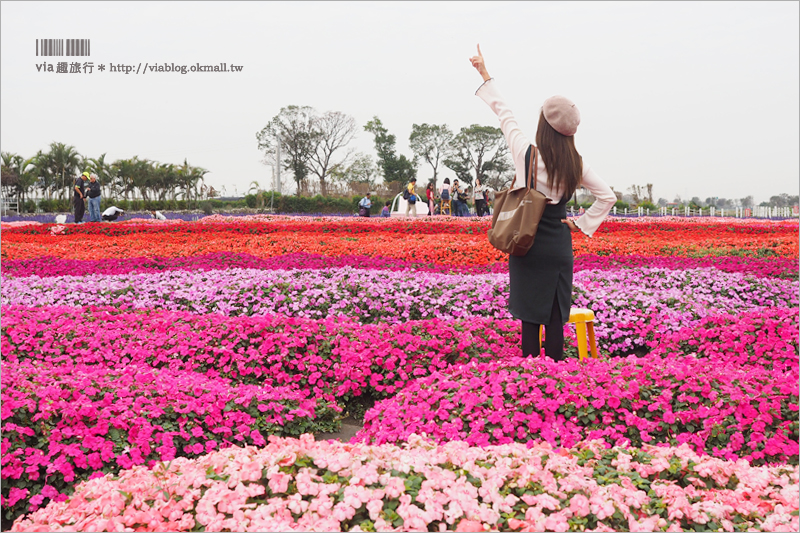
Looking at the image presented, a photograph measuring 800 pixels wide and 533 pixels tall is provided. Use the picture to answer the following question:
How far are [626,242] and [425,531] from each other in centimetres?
935

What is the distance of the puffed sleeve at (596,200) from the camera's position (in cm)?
308

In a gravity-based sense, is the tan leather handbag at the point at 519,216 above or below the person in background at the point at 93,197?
below

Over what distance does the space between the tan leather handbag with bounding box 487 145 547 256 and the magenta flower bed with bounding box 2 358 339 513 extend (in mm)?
1390

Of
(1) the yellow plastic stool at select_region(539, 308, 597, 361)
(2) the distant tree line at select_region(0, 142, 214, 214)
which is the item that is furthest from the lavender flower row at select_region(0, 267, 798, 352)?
(2) the distant tree line at select_region(0, 142, 214, 214)

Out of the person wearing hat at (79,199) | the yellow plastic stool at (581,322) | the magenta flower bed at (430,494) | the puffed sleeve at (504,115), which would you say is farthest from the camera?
the person wearing hat at (79,199)

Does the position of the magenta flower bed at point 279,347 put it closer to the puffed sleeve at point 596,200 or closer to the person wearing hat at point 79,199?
the puffed sleeve at point 596,200

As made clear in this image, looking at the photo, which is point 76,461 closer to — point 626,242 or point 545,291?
point 545,291

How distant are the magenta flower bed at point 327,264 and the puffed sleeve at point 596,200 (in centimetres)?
364

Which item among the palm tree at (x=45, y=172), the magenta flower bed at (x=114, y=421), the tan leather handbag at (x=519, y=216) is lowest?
the magenta flower bed at (x=114, y=421)

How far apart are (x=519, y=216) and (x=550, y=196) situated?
0.22 m

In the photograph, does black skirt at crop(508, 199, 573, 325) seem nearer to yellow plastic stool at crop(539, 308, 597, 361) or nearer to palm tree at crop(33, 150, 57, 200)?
yellow plastic stool at crop(539, 308, 597, 361)

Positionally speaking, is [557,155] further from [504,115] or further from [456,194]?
[456,194]

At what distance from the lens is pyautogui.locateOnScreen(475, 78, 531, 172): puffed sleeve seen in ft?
9.82

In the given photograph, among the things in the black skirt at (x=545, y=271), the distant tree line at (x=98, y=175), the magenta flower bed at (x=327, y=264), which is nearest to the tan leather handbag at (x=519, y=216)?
the black skirt at (x=545, y=271)
